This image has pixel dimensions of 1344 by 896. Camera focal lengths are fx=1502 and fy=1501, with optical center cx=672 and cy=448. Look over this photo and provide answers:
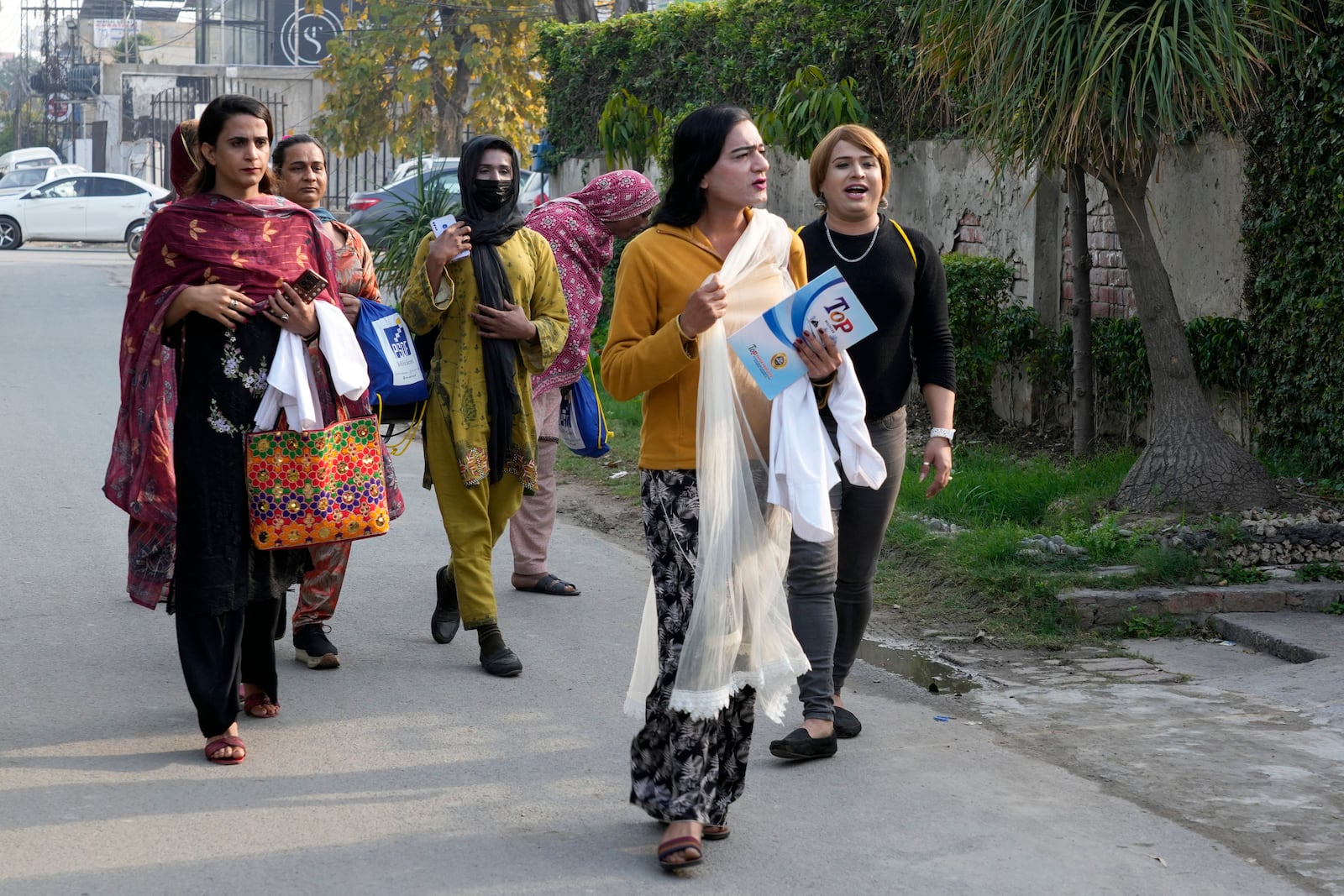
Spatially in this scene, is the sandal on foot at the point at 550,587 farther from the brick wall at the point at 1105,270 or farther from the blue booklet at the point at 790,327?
the brick wall at the point at 1105,270

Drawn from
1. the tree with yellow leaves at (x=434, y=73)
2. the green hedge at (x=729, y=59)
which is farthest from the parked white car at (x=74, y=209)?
the green hedge at (x=729, y=59)

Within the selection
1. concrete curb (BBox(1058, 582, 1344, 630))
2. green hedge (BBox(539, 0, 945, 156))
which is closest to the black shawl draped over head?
concrete curb (BBox(1058, 582, 1344, 630))

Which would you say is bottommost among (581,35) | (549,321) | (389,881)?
(389,881)

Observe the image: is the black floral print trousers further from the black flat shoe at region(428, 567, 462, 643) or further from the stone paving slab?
the stone paving slab

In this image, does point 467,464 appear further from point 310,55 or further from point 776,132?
point 310,55

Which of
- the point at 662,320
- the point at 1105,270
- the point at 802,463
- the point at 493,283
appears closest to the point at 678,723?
the point at 802,463

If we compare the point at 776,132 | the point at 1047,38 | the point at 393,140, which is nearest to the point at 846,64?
the point at 776,132

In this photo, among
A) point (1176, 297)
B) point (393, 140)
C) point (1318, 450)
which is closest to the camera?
point (1318, 450)

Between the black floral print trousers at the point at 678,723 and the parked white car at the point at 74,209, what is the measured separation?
1139 inches

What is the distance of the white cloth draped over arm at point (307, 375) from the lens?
14.6 ft

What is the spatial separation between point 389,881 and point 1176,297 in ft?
20.3

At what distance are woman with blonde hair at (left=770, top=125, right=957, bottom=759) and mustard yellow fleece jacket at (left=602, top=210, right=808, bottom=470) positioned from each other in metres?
0.76

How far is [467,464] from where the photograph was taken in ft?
17.7

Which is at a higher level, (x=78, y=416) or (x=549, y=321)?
(x=549, y=321)
